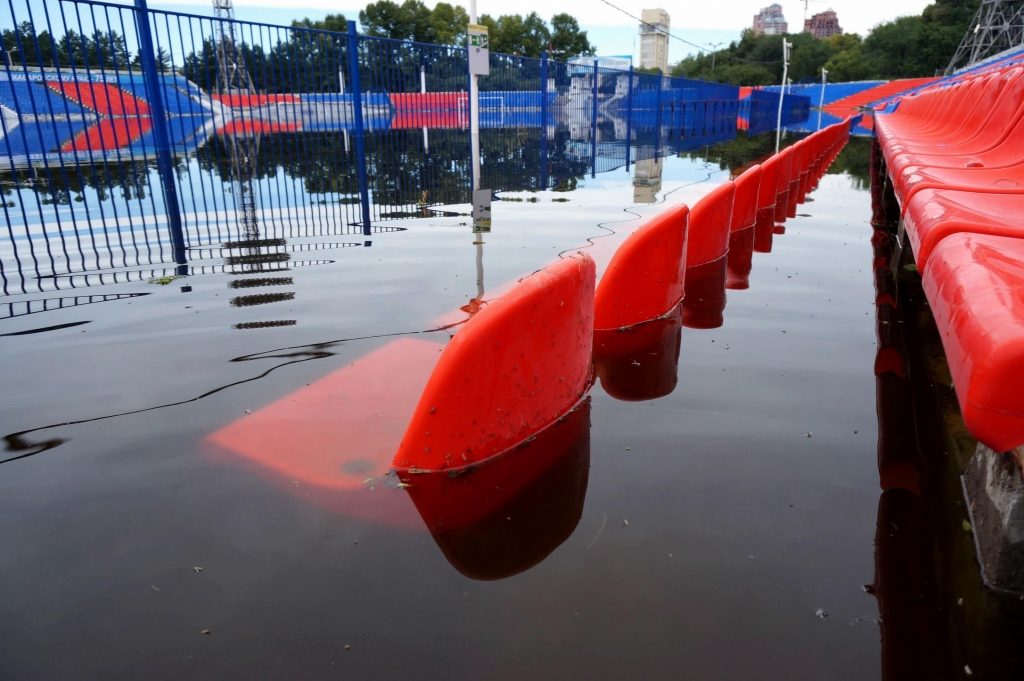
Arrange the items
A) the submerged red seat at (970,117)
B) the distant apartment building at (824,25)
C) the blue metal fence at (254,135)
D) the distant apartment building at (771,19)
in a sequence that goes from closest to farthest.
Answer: the submerged red seat at (970,117), the blue metal fence at (254,135), the distant apartment building at (771,19), the distant apartment building at (824,25)

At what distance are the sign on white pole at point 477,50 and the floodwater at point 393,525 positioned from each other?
3900mm

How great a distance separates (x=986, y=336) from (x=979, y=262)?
0.57 meters

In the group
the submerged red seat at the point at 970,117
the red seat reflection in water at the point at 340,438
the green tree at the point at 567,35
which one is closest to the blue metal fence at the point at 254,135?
the red seat reflection in water at the point at 340,438

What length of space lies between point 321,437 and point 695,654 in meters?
1.86

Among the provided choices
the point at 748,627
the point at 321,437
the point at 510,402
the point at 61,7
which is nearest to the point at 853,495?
the point at 748,627

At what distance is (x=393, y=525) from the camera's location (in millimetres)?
2473

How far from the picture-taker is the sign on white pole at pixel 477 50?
7.28 m

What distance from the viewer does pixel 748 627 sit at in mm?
1973

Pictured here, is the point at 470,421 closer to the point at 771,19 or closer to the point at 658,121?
the point at 658,121

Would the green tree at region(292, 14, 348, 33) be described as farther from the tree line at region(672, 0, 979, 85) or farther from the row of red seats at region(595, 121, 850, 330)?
the row of red seats at region(595, 121, 850, 330)

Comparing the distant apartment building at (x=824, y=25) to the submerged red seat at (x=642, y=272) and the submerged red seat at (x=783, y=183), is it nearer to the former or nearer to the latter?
the submerged red seat at (x=783, y=183)

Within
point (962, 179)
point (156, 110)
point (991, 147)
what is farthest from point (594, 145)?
point (962, 179)

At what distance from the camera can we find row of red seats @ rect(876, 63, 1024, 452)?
131 centimetres

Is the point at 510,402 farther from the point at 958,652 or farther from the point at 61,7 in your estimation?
the point at 61,7
